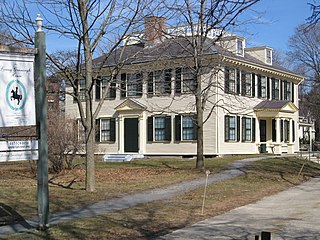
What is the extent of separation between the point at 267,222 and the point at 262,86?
27345 mm

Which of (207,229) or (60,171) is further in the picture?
(60,171)

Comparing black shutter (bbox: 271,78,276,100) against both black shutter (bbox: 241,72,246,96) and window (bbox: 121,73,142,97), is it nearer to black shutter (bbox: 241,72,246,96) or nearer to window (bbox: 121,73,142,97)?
black shutter (bbox: 241,72,246,96)

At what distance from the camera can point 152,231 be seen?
33.7 feet

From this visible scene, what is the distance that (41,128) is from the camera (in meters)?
9.94

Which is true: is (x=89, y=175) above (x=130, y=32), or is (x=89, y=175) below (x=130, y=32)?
below

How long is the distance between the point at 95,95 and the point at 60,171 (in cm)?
1671

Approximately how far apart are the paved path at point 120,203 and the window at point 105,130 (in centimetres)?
1654

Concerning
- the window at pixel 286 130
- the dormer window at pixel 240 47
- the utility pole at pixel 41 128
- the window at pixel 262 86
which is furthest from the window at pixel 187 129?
the utility pole at pixel 41 128

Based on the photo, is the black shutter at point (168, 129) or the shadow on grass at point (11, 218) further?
the black shutter at point (168, 129)

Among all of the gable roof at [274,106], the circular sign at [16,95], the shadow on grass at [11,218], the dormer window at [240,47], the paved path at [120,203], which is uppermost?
the dormer window at [240,47]

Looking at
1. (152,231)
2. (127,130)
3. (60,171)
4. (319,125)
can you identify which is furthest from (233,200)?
(319,125)

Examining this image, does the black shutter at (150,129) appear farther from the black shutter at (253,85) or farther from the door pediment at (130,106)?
the black shutter at (253,85)

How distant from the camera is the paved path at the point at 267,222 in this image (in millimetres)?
9922

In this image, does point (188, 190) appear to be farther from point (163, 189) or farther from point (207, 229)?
point (207, 229)
